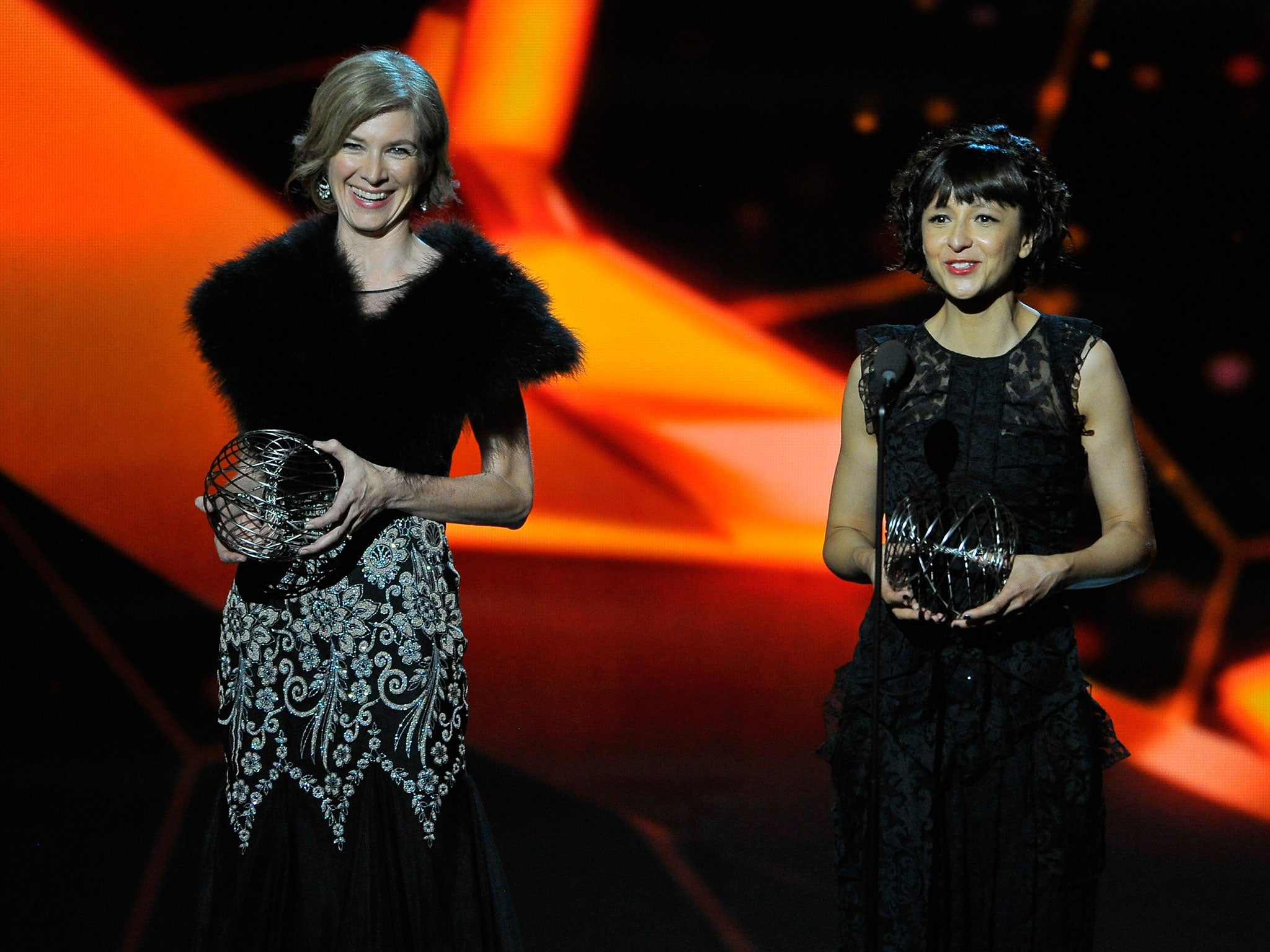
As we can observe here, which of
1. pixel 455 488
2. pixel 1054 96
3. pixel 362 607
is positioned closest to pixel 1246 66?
pixel 1054 96

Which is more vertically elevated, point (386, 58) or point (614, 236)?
point (614, 236)

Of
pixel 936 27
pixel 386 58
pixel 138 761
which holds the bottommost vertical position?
pixel 138 761

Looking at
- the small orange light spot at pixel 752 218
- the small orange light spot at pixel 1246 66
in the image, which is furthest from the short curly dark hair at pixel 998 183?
the small orange light spot at pixel 1246 66

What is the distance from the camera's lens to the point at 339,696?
6.03ft

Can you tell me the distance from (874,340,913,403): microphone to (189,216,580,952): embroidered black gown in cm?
60

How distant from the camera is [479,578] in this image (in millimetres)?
3912

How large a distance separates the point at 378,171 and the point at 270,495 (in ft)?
1.55

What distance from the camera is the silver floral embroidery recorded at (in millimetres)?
1835

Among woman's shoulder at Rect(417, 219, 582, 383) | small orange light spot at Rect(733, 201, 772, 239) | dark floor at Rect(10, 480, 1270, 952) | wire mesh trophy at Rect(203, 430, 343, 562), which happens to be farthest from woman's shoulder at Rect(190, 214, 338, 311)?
small orange light spot at Rect(733, 201, 772, 239)

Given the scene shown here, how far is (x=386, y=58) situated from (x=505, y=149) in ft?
6.47

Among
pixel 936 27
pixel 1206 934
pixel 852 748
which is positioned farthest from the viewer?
Answer: pixel 936 27

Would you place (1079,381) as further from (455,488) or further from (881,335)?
(455,488)

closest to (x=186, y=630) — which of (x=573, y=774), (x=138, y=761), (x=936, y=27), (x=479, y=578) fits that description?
(x=138, y=761)

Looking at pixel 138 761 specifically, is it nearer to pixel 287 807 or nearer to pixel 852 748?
pixel 287 807
